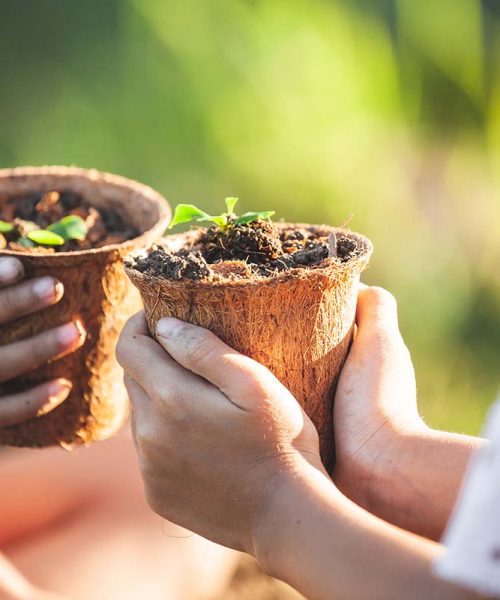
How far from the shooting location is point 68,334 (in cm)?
129

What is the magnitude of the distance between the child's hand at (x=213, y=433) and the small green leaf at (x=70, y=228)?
0.43 m

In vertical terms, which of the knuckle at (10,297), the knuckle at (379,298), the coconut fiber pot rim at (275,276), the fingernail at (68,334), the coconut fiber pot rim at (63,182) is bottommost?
the fingernail at (68,334)

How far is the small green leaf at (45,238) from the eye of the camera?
131 centimetres

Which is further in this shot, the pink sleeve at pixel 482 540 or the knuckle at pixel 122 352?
the knuckle at pixel 122 352

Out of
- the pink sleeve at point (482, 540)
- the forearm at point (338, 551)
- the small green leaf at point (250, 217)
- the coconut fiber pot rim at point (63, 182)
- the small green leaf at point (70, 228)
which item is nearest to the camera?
the pink sleeve at point (482, 540)

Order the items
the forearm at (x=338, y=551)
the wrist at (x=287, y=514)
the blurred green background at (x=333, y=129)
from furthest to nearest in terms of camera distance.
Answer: the blurred green background at (x=333, y=129), the wrist at (x=287, y=514), the forearm at (x=338, y=551)

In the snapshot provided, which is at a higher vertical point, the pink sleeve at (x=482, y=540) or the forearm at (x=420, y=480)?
the pink sleeve at (x=482, y=540)

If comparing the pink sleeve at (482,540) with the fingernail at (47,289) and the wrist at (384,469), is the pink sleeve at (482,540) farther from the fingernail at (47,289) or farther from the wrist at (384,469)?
the fingernail at (47,289)

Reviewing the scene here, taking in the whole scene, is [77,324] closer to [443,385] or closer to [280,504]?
[280,504]

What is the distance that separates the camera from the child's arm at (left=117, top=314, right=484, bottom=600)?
0.79 meters

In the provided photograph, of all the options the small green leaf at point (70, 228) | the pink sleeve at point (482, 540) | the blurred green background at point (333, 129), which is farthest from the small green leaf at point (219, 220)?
the blurred green background at point (333, 129)

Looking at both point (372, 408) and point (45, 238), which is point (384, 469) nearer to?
point (372, 408)

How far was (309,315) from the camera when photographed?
3.34 feet


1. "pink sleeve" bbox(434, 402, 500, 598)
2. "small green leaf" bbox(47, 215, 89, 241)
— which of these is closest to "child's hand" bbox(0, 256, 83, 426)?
"small green leaf" bbox(47, 215, 89, 241)
